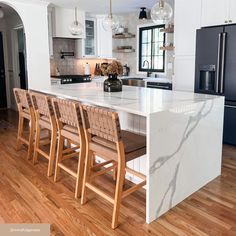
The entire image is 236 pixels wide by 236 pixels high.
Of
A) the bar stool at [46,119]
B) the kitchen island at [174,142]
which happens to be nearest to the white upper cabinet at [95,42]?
the bar stool at [46,119]

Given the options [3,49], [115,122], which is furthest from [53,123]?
[3,49]

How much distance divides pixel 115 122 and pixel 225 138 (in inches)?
101

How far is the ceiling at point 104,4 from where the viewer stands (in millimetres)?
5163

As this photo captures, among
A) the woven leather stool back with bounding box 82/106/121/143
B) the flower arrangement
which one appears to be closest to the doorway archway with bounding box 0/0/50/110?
the flower arrangement

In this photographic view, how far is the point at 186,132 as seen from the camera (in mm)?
Answer: 2412

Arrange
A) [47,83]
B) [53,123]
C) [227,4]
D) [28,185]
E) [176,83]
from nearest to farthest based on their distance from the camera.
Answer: [28,185] → [53,123] → [227,4] → [176,83] → [47,83]

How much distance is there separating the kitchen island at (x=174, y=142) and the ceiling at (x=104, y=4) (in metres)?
3.01

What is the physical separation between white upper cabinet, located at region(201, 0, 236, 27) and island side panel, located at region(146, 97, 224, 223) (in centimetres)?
158

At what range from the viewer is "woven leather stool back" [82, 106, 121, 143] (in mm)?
2006

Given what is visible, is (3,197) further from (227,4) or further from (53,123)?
(227,4)

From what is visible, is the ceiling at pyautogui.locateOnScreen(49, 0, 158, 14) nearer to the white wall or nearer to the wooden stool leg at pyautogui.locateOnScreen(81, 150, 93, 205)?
the white wall

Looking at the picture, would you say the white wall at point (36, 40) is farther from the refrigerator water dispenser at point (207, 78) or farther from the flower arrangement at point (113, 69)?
the refrigerator water dispenser at point (207, 78)

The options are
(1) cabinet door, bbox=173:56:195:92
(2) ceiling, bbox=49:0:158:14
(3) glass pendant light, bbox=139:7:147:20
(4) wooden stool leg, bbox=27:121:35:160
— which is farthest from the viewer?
(3) glass pendant light, bbox=139:7:147:20

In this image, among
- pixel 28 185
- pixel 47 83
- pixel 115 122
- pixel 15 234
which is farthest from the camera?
pixel 47 83
